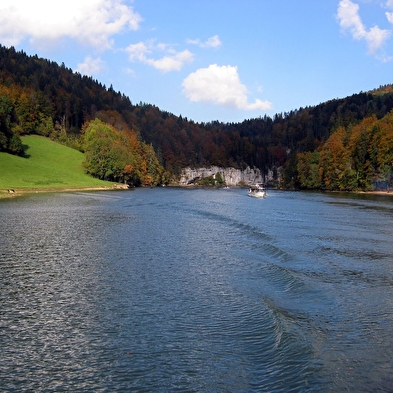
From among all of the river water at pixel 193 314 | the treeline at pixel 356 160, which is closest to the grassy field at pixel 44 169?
the river water at pixel 193 314

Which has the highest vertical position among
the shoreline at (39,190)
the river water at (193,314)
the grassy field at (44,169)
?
the grassy field at (44,169)

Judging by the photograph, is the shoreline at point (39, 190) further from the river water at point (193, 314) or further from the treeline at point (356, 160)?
the treeline at point (356, 160)

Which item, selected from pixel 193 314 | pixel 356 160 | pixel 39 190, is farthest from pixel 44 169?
pixel 193 314

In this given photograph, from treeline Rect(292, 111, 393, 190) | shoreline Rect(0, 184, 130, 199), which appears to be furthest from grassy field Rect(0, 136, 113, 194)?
treeline Rect(292, 111, 393, 190)

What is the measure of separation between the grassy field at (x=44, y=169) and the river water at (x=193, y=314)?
59.9m

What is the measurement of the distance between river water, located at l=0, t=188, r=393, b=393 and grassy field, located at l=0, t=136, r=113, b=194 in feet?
196

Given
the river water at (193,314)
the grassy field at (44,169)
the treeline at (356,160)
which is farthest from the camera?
the treeline at (356,160)

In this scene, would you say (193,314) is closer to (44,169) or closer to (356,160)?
(44,169)

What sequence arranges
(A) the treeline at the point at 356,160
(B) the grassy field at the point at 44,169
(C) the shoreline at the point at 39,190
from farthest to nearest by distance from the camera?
(A) the treeline at the point at 356,160 < (B) the grassy field at the point at 44,169 < (C) the shoreline at the point at 39,190

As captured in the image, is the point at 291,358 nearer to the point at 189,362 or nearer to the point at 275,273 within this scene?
the point at 189,362

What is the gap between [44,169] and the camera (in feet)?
369

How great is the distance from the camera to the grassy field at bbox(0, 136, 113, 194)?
93438 mm

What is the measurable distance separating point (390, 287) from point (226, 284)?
29.6 ft

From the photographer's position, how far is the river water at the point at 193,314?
40.0 ft
